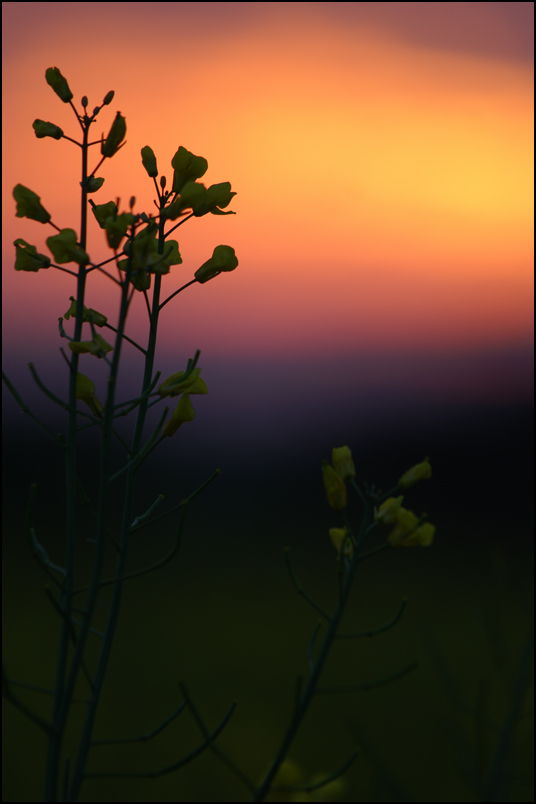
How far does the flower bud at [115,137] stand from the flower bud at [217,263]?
5.6 inches

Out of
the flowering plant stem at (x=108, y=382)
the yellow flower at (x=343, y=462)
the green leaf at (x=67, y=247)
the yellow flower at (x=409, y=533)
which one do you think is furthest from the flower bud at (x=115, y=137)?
the yellow flower at (x=409, y=533)

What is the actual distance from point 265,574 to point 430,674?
73.2 inches

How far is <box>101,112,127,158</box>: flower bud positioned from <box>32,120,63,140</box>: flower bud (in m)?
0.06

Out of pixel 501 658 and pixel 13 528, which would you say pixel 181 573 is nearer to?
pixel 13 528

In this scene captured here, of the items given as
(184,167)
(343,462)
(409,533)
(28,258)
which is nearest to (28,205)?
(28,258)

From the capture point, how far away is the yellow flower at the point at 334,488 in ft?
2.51

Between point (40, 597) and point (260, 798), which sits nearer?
point (260, 798)

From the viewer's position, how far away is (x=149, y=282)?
0.64 meters


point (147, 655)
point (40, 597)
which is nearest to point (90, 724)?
point (147, 655)

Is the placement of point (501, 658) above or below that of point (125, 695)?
above

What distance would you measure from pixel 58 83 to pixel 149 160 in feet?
0.36

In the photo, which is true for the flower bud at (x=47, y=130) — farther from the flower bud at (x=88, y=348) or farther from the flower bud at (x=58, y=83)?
the flower bud at (x=88, y=348)

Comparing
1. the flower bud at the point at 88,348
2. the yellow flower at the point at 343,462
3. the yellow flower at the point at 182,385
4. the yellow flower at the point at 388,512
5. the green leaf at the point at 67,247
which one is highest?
the green leaf at the point at 67,247

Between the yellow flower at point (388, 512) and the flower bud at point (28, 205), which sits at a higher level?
the flower bud at point (28, 205)
